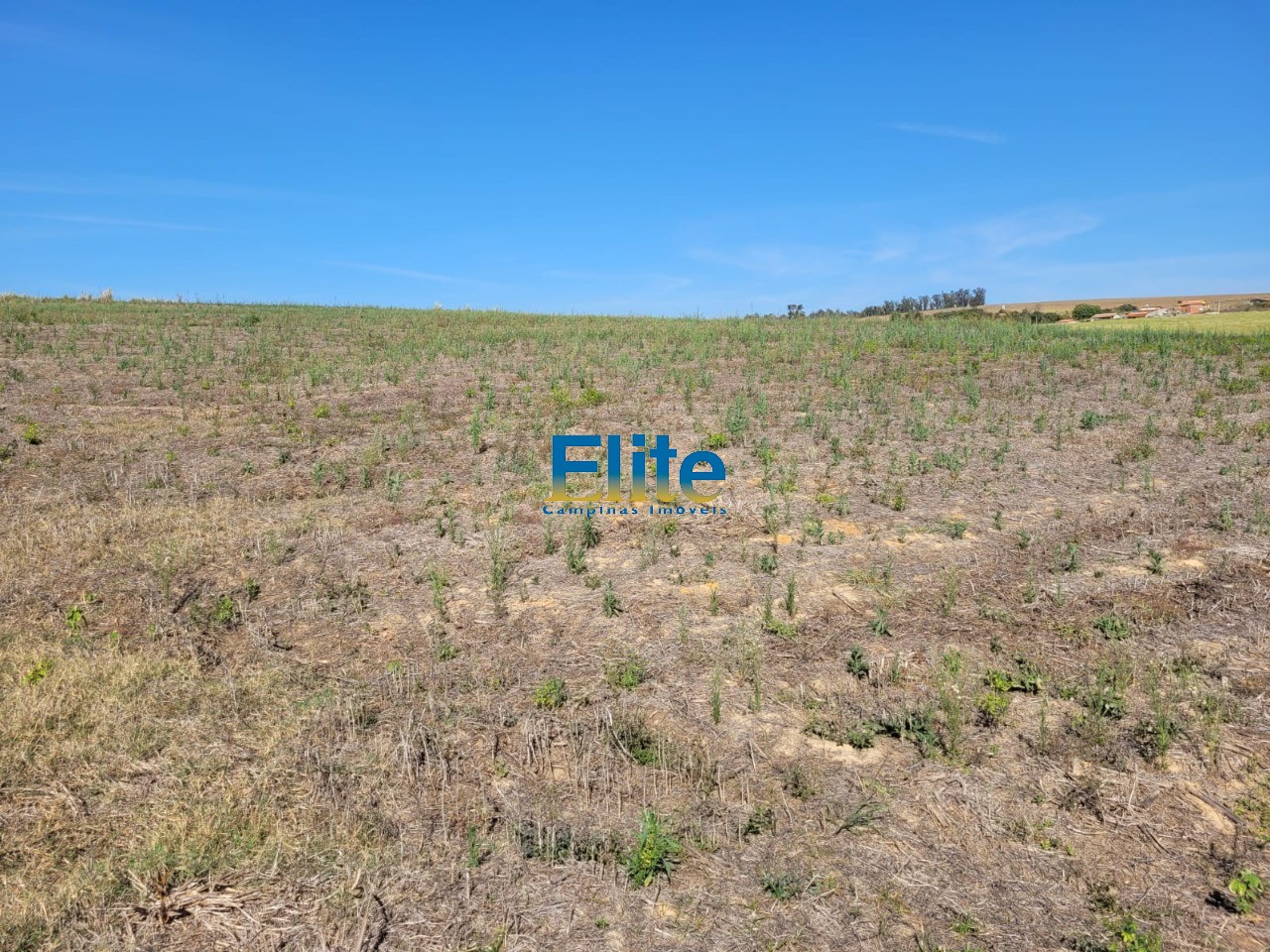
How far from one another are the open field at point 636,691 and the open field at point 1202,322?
16.5 m

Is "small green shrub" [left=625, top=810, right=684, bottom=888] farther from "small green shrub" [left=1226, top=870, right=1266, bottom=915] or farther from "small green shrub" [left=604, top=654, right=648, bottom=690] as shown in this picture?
"small green shrub" [left=1226, top=870, right=1266, bottom=915]

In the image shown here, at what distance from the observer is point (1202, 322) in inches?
1128

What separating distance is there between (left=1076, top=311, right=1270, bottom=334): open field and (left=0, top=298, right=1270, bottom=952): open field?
16512 millimetres

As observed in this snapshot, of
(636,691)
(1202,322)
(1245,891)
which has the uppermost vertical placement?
(1202,322)

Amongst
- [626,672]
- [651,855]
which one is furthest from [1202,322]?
[651,855]

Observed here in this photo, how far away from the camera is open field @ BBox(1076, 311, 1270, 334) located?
2605 cm

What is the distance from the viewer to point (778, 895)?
387 cm

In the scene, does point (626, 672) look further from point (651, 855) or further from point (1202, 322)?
point (1202, 322)

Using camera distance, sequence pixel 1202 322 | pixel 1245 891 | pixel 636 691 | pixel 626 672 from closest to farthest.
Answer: pixel 1245 891, pixel 636 691, pixel 626 672, pixel 1202 322

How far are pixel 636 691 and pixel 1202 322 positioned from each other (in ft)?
104

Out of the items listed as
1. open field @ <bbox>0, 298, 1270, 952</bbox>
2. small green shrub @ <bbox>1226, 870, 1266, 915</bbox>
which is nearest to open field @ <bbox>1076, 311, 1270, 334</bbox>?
open field @ <bbox>0, 298, 1270, 952</bbox>

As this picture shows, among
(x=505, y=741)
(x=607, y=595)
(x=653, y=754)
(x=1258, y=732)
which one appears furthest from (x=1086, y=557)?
(x=505, y=741)

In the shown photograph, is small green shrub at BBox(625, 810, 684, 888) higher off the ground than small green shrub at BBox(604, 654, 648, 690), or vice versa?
small green shrub at BBox(604, 654, 648, 690)

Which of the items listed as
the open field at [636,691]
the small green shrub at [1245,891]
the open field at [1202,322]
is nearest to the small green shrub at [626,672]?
the open field at [636,691]
